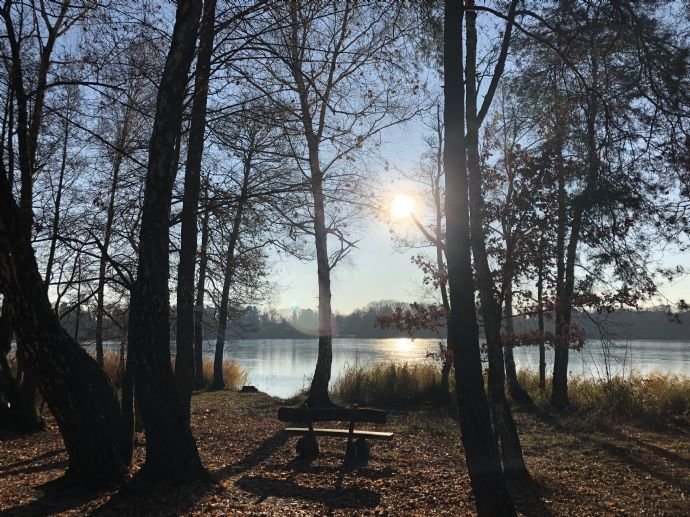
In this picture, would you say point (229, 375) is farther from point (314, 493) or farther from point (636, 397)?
point (314, 493)

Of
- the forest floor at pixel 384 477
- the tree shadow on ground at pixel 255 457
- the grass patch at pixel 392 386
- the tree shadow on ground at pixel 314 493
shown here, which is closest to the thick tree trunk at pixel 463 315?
the forest floor at pixel 384 477

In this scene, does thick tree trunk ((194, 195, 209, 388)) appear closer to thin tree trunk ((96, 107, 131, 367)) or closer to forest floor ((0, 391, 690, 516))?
thin tree trunk ((96, 107, 131, 367))

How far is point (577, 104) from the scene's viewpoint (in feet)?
22.2

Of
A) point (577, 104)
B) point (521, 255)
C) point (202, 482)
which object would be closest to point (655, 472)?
point (521, 255)

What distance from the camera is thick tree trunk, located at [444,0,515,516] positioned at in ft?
13.5

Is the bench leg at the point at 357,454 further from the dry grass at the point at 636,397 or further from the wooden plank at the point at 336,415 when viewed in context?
the dry grass at the point at 636,397

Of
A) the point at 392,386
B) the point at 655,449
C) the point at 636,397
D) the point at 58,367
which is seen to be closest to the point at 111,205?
the point at 58,367

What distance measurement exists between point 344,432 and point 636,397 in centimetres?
728

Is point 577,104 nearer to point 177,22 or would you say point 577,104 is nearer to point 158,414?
point 177,22

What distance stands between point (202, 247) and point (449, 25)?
11.2 meters

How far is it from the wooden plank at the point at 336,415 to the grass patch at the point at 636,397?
21.3ft

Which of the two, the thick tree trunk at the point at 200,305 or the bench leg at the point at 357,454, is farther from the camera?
the thick tree trunk at the point at 200,305

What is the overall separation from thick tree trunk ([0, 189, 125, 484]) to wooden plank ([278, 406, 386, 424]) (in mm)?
2934

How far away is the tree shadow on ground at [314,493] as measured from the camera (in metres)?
5.63
